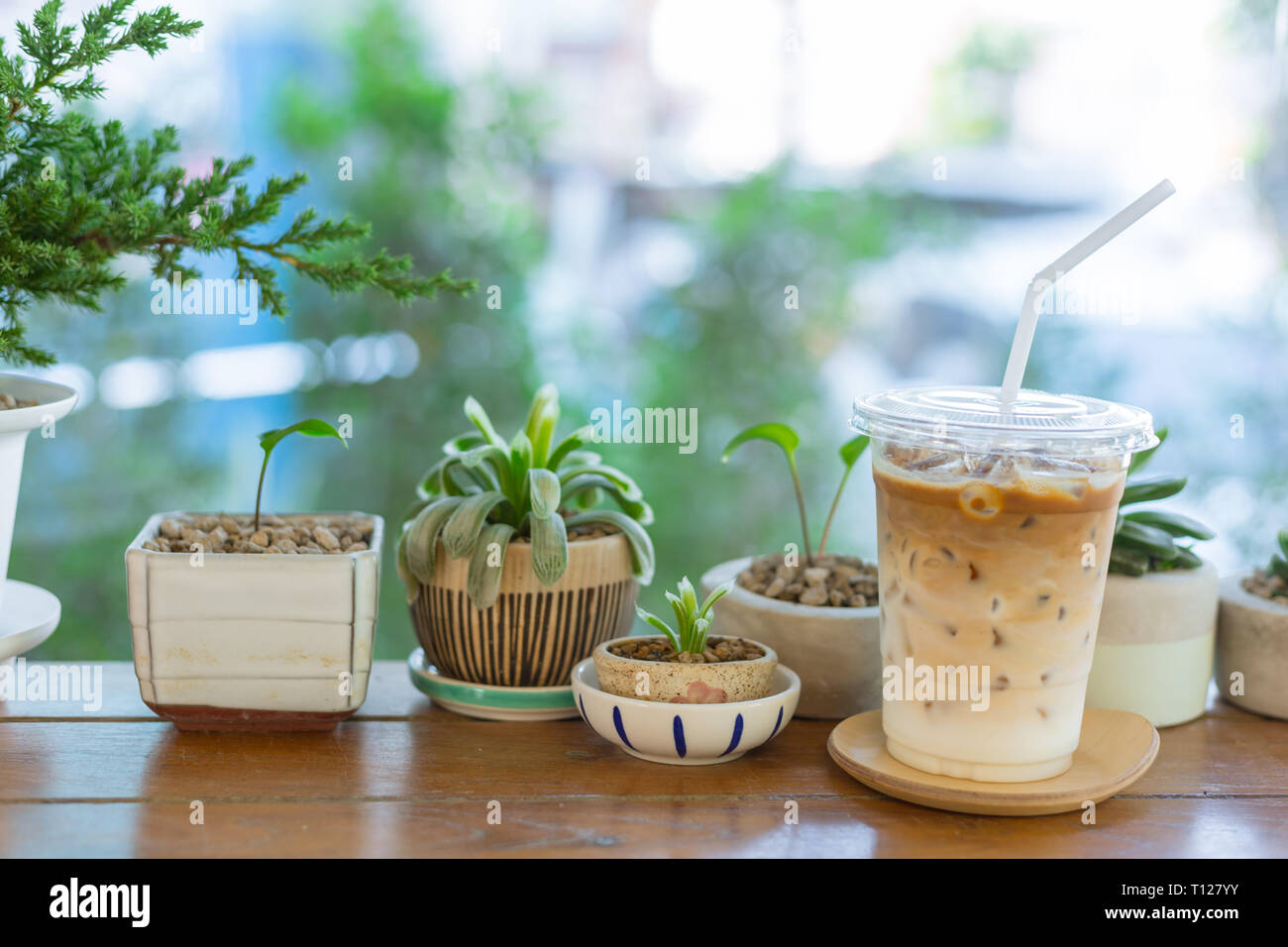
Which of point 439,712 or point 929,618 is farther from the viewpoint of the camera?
point 439,712

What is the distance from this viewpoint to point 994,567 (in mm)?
729

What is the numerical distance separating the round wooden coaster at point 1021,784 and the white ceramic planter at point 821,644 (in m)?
0.06

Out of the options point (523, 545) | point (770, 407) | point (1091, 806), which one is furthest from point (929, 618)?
point (770, 407)

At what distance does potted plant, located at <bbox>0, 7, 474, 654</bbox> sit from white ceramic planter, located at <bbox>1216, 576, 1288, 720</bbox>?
26.6 inches

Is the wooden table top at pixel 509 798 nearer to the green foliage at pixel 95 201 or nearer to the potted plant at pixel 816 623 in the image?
the potted plant at pixel 816 623

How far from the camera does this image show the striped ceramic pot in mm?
882

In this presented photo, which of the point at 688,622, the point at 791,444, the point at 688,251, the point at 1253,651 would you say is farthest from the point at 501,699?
the point at 688,251

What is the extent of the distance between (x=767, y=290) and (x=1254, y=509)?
0.99 meters

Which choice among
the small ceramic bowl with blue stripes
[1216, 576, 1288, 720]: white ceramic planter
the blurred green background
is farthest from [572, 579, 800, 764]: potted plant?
the blurred green background

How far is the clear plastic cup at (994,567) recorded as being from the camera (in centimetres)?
72

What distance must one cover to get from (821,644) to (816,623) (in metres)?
0.02

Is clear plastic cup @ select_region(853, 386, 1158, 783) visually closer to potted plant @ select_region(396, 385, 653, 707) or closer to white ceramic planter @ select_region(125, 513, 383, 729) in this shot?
potted plant @ select_region(396, 385, 653, 707)

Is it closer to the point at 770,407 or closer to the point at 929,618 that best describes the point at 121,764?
the point at 929,618

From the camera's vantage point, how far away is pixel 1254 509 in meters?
2.13
